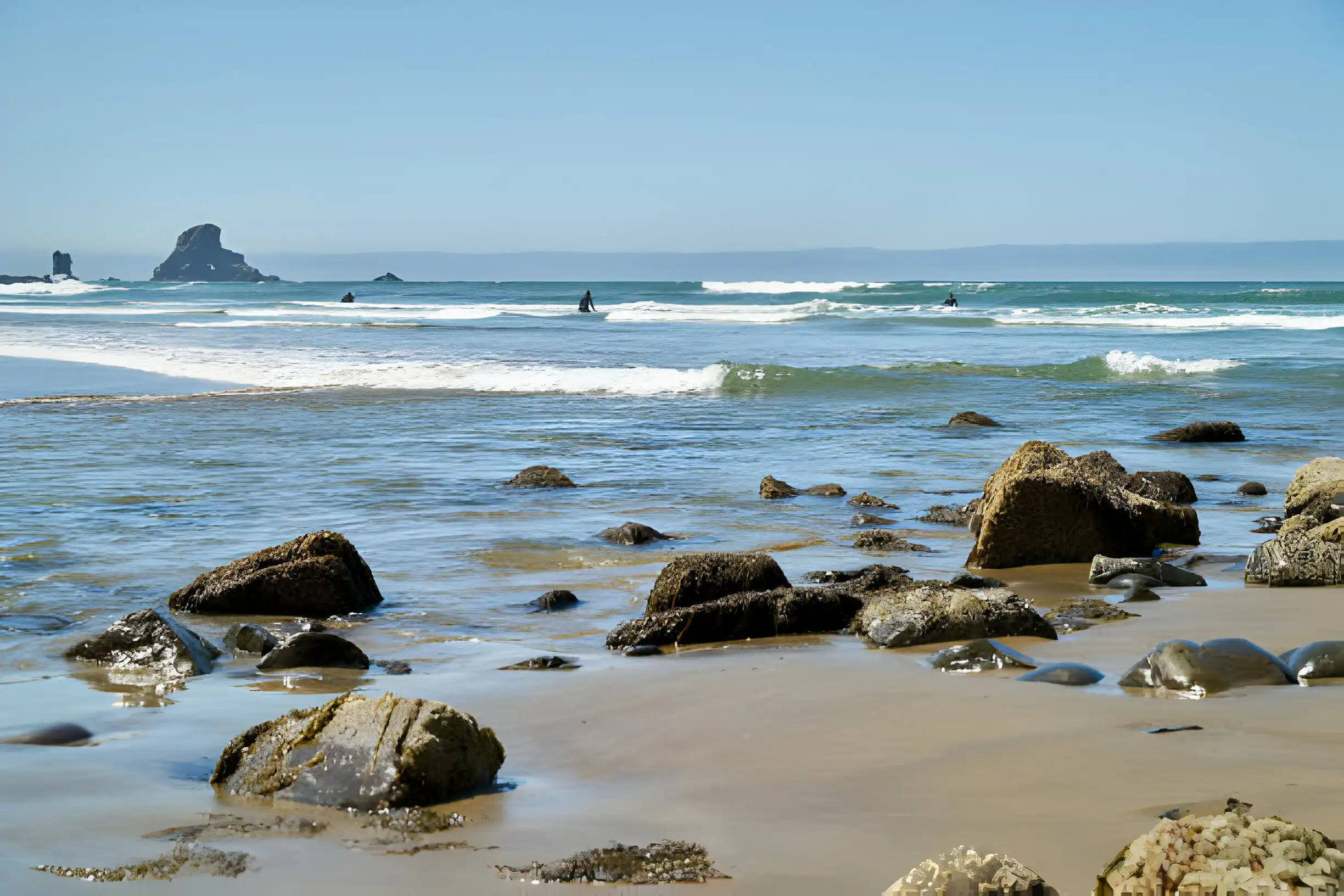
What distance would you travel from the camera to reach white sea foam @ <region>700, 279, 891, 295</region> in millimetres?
76062

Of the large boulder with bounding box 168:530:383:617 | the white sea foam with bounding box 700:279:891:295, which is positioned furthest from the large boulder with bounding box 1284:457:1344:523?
the white sea foam with bounding box 700:279:891:295

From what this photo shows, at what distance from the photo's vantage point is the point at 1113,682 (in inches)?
174

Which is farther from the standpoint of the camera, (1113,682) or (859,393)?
(859,393)

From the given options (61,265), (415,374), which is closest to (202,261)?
(61,265)

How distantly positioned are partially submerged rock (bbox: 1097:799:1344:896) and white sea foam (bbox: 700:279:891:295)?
2895 inches

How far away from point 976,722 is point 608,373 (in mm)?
18344

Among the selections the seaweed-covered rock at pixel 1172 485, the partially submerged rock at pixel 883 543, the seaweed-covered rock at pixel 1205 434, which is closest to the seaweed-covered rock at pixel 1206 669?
the partially submerged rock at pixel 883 543

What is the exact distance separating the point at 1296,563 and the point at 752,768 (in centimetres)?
415

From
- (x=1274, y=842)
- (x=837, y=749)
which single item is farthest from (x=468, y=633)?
(x=1274, y=842)

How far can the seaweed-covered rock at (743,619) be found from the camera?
17.9 ft

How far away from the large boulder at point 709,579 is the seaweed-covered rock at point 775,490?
3.58 meters

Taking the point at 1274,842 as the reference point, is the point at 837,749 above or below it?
below

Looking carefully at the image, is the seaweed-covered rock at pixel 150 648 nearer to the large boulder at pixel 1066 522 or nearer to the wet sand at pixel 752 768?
the wet sand at pixel 752 768

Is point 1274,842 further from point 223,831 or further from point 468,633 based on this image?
point 468,633
